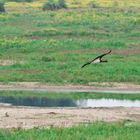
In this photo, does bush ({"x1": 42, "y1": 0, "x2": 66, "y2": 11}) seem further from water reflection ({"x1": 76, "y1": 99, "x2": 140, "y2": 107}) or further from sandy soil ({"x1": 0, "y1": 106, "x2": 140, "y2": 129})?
sandy soil ({"x1": 0, "y1": 106, "x2": 140, "y2": 129})

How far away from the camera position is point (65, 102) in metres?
28.3

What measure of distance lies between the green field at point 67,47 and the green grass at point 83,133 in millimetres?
12094

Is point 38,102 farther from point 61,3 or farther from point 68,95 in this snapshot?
point 61,3

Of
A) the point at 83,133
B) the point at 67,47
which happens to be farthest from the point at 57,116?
the point at 67,47

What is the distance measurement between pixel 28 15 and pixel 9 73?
37.5 m

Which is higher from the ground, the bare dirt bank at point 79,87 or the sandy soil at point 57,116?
the sandy soil at point 57,116

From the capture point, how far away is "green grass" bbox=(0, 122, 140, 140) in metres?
18.2

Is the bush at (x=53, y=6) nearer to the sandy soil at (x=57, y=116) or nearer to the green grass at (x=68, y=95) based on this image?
the green grass at (x=68, y=95)

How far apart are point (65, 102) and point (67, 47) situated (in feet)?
49.1

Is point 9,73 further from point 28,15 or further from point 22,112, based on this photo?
point 28,15

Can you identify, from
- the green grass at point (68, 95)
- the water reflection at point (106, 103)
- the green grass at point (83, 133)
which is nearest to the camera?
the green grass at point (83, 133)

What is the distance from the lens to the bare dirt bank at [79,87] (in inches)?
1209

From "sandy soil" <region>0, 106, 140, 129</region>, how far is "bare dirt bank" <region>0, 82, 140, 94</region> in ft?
18.2

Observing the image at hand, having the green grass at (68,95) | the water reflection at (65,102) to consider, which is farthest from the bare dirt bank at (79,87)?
the water reflection at (65,102)
